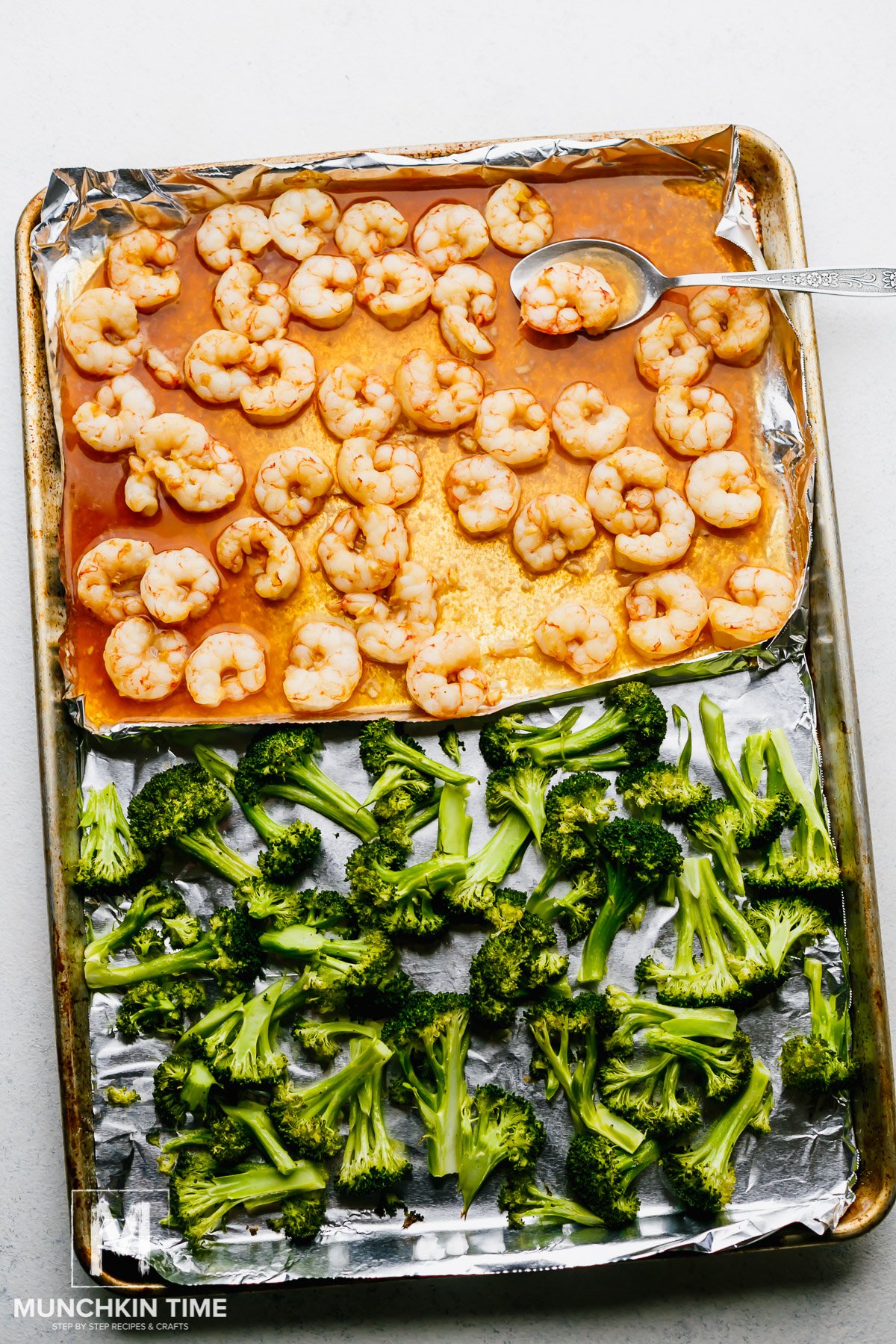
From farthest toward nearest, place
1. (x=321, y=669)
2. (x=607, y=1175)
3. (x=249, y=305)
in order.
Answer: (x=249, y=305)
(x=321, y=669)
(x=607, y=1175)

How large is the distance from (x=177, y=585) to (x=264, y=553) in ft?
0.91

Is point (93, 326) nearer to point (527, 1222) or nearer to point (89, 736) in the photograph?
point (89, 736)

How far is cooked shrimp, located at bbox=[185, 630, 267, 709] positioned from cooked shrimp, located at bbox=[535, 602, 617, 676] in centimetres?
87

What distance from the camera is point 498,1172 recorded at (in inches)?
120

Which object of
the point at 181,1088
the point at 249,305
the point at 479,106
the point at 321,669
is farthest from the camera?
the point at 479,106

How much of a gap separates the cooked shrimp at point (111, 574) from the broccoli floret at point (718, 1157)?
7.40 ft

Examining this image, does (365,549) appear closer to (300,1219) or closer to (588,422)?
(588,422)

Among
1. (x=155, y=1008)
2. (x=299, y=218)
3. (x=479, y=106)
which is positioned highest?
(x=479, y=106)

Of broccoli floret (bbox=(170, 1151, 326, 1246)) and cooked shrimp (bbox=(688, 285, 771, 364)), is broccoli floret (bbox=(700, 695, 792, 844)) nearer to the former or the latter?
cooked shrimp (bbox=(688, 285, 771, 364))

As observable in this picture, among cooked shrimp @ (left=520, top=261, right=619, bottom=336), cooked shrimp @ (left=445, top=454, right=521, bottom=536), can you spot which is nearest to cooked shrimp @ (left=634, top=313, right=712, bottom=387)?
cooked shrimp @ (left=520, top=261, right=619, bottom=336)

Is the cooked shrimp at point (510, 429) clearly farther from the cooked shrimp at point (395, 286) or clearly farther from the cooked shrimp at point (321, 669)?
the cooked shrimp at point (321, 669)

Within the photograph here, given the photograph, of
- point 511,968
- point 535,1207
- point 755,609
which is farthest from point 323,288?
point 535,1207

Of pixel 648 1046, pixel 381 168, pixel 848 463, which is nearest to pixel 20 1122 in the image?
pixel 648 1046

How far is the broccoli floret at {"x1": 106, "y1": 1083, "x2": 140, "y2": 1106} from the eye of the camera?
3.06m
